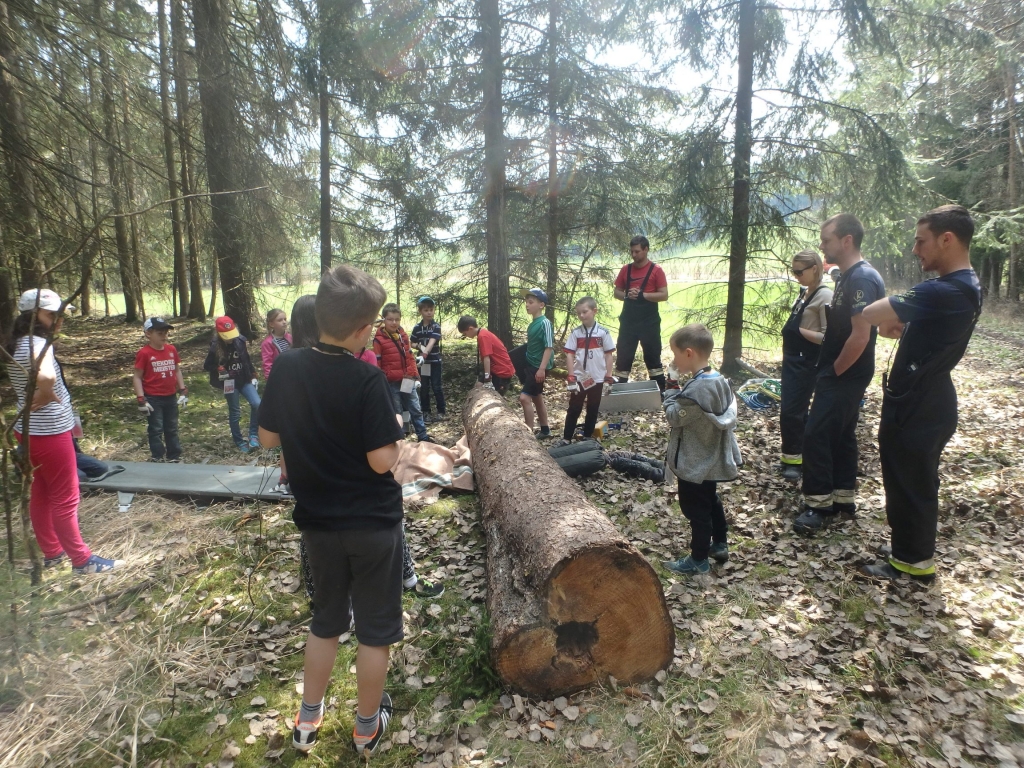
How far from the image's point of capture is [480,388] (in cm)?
756

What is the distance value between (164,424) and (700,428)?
642 cm

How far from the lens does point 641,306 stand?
7824 millimetres

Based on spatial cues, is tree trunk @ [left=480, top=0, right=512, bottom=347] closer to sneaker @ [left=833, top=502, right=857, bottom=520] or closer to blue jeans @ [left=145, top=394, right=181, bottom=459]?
blue jeans @ [left=145, top=394, right=181, bottom=459]

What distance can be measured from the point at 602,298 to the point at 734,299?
3.32 metres

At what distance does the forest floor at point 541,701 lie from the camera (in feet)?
8.75

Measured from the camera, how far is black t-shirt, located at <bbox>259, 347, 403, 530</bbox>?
7.60ft

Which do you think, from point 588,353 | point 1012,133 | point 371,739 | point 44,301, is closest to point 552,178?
point 588,353

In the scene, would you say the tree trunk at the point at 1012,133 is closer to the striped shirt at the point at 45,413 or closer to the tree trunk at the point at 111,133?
the tree trunk at the point at 111,133

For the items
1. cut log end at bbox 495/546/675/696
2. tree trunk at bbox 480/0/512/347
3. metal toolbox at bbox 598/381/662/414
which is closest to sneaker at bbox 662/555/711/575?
cut log end at bbox 495/546/675/696

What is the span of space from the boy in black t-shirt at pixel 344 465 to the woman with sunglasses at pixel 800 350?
3839 mm

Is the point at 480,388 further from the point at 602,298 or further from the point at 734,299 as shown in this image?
the point at 602,298

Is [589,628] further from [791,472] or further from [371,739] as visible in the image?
[791,472]

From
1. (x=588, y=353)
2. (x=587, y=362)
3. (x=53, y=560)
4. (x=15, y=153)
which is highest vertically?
(x=15, y=153)

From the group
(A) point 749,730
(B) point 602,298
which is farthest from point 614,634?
(B) point 602,298
